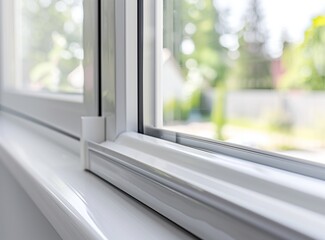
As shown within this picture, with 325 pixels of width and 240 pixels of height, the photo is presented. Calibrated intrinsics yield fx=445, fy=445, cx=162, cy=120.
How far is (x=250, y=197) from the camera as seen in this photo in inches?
10.3

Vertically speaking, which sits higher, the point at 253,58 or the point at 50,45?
the point at 253,58

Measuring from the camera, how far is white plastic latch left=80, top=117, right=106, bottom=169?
53 cm

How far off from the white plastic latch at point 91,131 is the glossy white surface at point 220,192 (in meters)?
0.10

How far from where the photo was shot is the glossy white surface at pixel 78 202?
1.04 feet

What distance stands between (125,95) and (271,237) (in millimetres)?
315

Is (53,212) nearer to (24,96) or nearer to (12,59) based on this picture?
(24,96)

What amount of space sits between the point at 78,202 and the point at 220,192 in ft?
0.50

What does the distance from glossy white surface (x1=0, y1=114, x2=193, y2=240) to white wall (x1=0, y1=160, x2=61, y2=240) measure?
0.04 m

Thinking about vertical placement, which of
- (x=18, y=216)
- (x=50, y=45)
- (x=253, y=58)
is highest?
(x=253, y=58)

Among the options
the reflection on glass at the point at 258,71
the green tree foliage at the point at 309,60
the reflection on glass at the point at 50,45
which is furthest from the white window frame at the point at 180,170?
the reflection on glass at the point at 258,71

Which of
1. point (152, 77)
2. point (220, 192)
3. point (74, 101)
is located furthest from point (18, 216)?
point (220, 192)

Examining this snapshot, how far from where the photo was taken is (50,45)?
1032mm

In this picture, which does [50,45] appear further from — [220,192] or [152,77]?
Answer: [220,192]

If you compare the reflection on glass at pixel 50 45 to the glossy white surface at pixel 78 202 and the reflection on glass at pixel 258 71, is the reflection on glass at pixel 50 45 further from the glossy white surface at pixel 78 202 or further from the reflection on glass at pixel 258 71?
the reflection on glass at pixel 258 71
